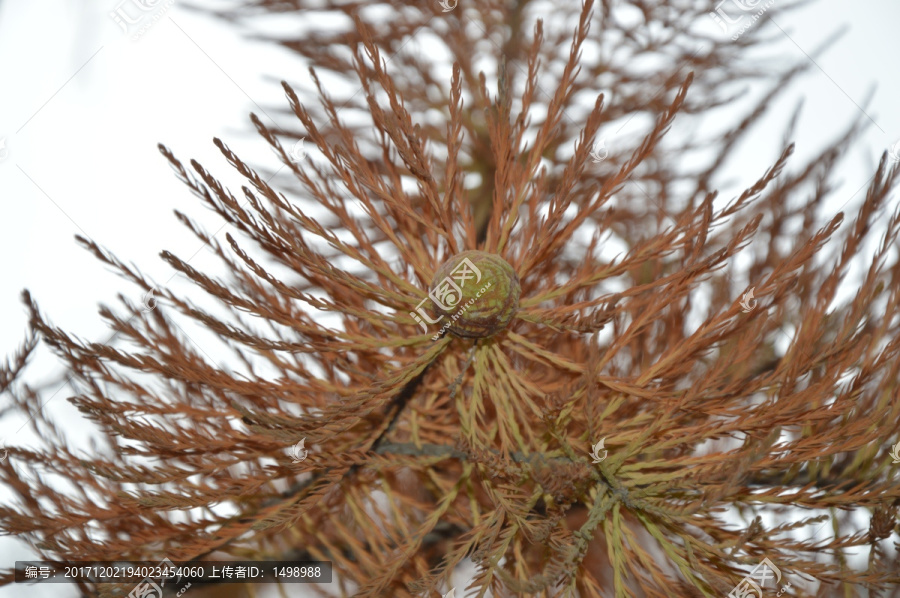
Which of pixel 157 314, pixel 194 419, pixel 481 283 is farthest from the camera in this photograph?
pixel 157 314

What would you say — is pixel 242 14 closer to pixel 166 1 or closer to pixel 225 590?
pixel 166 1

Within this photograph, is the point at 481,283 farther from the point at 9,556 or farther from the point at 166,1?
the point at 166,1

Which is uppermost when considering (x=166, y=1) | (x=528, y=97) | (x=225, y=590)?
(x=166, y=1)

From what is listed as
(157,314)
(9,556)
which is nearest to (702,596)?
(157,314)

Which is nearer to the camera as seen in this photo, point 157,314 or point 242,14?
point 157,314

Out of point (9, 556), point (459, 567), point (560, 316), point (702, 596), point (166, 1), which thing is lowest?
point (702, 596)

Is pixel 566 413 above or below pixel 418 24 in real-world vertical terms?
below

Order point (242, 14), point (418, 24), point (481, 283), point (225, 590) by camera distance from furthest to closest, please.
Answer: point (242, 14) < point (418, 24) < point (225, 590) < point (481, 283)

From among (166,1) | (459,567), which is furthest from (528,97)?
(166,1)

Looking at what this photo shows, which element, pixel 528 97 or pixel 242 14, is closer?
pixel 528 97
